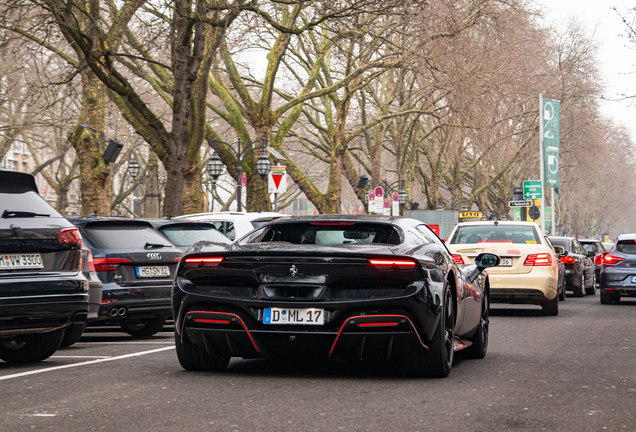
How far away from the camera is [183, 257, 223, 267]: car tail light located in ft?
23.0

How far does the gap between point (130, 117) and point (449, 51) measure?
32.7ft

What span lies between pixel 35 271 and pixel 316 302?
8.28 ft

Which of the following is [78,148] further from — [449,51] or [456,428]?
[456,428]

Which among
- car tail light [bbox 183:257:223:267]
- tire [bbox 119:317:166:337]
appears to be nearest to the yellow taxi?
tire [bbox 119:317:166:337]

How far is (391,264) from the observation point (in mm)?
6785

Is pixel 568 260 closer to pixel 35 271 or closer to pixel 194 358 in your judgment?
pixel 194 358

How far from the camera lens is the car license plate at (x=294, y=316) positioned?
6.77 m

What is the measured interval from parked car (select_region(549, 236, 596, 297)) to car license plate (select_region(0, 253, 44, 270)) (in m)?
16.4

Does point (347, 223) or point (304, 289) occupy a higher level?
point (347, 223)

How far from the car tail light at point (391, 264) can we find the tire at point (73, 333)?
113 inches

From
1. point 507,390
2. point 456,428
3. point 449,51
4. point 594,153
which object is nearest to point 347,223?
point 507,390

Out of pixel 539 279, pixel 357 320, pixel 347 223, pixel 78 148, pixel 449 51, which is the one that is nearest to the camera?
pixel 357 320

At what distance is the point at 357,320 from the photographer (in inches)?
265

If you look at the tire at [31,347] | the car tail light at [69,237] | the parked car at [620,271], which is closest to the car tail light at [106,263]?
the tire at [31,347]
